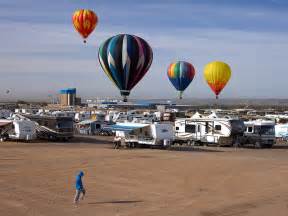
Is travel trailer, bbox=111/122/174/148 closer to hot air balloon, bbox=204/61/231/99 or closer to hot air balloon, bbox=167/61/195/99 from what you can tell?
hot air balloon, bbox=204/61/231/99

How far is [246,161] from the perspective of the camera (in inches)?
1162

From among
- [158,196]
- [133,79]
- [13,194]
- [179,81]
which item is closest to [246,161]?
[158,196]

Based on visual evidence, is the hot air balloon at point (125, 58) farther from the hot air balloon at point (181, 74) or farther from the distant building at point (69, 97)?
the distant building at point (69, 97)

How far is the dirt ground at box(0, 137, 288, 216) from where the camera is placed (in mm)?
16484

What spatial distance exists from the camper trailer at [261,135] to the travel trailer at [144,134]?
747 cm

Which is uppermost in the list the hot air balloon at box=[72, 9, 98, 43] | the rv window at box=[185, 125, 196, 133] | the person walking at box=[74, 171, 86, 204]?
the hot air balloon at box=[72, 9, 98, 43]

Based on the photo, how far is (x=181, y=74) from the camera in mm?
68938

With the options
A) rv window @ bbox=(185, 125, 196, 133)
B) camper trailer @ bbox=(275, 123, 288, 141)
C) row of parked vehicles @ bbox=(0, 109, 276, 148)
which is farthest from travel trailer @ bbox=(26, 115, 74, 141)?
camper trailer @ bbox=(275, 123, 288, 141)

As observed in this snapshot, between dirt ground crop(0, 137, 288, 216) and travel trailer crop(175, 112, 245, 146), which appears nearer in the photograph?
dirt ground crop(0, 137, 288, 216)

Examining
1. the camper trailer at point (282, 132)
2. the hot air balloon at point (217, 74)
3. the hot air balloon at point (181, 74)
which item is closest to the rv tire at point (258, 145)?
the camper trailer at point (282, 132)

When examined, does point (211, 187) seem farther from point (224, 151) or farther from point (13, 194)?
point (224, 151)

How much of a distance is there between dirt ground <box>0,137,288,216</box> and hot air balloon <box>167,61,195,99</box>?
1418 inches

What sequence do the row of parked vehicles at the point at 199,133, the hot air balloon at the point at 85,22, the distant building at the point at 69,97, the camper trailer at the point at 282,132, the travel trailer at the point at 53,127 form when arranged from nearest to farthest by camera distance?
1. the row of parked vehicles at the point at 199,133
2. the travel trailer at the point at 53,127
3. the camper trailer at the point at 282,132
4. the hot air balloon at the point at 85,22
5. the distant building at the point at 69,97

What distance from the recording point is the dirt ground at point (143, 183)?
16.5 m
